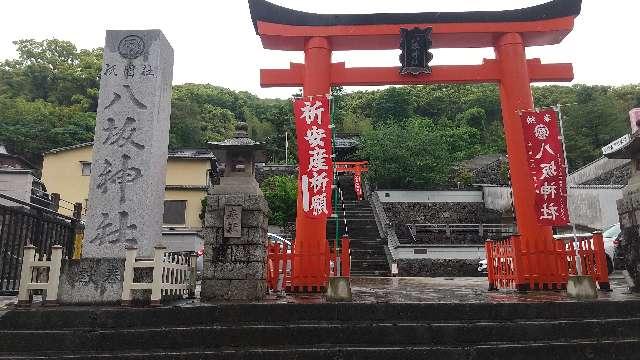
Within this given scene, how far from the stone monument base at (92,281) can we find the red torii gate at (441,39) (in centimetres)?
582

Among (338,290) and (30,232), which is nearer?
(338,290)

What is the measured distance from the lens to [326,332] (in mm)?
5211

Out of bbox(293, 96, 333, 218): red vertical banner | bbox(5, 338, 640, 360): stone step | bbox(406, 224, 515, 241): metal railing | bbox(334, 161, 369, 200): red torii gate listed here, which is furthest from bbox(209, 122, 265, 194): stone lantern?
bbox(334, 161, 369, 200): red torii gate

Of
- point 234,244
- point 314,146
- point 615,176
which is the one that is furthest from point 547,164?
point 615,176

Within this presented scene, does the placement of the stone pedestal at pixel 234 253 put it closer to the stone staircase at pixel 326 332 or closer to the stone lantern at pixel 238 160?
the stone lantern at pixel 238 160

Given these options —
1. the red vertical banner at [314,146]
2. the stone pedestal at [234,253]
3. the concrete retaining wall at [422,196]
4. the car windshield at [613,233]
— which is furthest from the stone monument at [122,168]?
the concrete retaining wall at [422,196]

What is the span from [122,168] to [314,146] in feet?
12.0

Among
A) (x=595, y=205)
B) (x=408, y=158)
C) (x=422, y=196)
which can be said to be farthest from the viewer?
(x=408, y=158)

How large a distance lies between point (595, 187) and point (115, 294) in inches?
1081

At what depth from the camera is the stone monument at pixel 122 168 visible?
→ 639cm

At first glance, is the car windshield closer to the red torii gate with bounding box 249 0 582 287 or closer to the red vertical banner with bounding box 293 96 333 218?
the red torii gate with bounding box 249 0 582 287

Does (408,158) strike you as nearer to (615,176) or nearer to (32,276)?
(615,176)

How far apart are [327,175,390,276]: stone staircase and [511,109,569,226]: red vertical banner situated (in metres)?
9.72

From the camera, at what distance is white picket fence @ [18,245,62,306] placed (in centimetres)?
591
